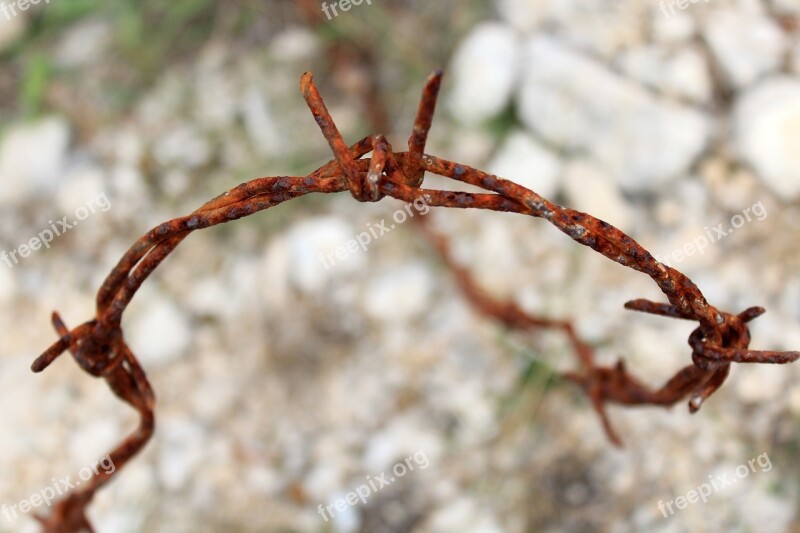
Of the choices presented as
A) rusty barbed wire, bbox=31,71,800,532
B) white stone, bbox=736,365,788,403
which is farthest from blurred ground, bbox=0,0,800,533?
rusty barbed wire, bbox=31,71,800,532

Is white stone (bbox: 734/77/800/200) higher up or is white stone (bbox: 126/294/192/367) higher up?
white stone (bbox: 126/294/192/367)

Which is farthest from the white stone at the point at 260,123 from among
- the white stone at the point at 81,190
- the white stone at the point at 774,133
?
the white stone at the point at 774,133

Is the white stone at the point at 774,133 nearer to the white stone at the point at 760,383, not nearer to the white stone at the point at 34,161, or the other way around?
the white stone at the point at 760,383

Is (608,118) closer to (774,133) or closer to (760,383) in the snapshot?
(774,133)

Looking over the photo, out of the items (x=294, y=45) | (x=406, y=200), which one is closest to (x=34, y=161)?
(x=294, y=45)

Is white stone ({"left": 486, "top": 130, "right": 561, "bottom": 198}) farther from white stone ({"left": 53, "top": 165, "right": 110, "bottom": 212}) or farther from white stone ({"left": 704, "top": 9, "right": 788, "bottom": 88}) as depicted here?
white stone ({"left": 53, "top": 165, "right": 110, "bottom": 212})

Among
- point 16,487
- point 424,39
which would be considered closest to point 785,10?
point 424,39

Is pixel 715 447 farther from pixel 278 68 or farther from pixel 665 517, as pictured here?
pixel 278 68
